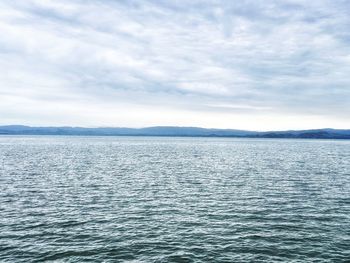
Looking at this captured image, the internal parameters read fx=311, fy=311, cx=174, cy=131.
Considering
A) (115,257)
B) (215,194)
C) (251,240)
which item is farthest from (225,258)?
(215,194)

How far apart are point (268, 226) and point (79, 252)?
21.2m

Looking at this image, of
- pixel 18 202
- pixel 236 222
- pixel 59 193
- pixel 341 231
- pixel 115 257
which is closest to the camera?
pixel 115 257

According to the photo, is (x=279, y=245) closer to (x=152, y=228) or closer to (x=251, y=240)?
(x=251, y=240)

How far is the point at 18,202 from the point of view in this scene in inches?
1809

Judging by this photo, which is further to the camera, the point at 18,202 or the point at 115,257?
the point at 18,202

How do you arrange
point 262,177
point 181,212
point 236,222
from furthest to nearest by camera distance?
point 262,177 < point 181,212 < point 236,222

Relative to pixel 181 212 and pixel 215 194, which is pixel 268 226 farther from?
pixel 215 194

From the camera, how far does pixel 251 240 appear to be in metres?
32.1

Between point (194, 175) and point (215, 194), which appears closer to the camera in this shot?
point (215, 194)

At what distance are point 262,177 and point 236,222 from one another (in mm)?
38832

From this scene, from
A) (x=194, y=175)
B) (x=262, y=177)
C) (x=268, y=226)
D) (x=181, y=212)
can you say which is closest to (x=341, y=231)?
(x=268, y=226)

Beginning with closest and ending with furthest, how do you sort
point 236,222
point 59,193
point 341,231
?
1. point 341,231
2. point 236,222
3. point 59,193

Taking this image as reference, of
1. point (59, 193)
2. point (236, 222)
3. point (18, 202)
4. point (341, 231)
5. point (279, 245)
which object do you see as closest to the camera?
point (279, 245)

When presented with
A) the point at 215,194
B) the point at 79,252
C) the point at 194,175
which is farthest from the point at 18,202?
the point at 194,175
